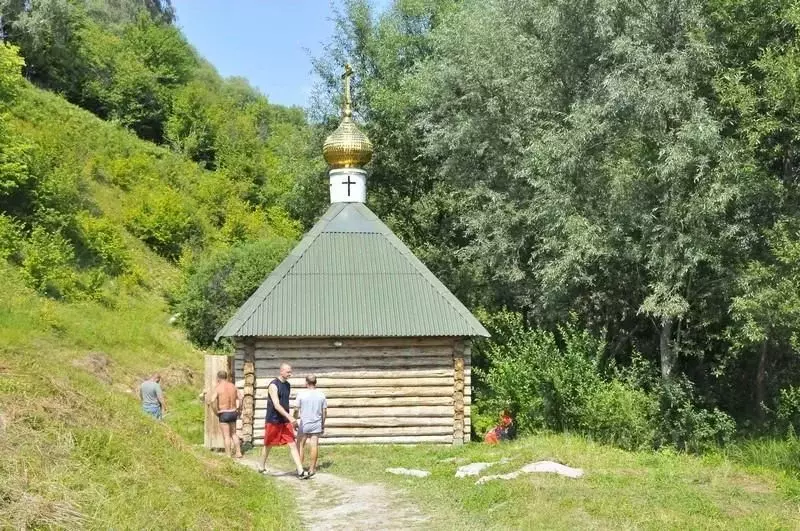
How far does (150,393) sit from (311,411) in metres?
3.89

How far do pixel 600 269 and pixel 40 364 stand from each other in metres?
11.0

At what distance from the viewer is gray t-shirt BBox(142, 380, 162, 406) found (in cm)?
1378

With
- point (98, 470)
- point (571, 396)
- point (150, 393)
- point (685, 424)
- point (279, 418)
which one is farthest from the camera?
point (685, 424)

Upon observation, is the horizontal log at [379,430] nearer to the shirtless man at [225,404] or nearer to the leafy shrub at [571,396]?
the leafy shrub at [571,396]

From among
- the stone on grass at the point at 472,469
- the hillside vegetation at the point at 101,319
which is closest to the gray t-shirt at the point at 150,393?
the hillside vegetation at the point at 101,319

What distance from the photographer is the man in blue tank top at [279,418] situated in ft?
37.4

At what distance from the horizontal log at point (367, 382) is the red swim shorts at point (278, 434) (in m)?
3.21

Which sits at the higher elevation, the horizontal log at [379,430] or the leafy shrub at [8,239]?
the leafy shrub at [8,239]

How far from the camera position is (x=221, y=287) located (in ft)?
87.6

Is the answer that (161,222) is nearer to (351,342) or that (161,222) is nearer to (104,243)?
(104,243)

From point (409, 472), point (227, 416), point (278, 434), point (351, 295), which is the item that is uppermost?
point (351, 295)

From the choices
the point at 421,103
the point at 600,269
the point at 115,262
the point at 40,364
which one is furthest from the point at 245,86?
the point at 40,364

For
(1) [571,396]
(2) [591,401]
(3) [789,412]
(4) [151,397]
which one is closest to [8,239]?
(4) [151,397]

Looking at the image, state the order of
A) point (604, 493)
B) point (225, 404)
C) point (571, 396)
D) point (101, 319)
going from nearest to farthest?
point (604, 493), point (225, 404), point (571, 396), point (101, 319)
